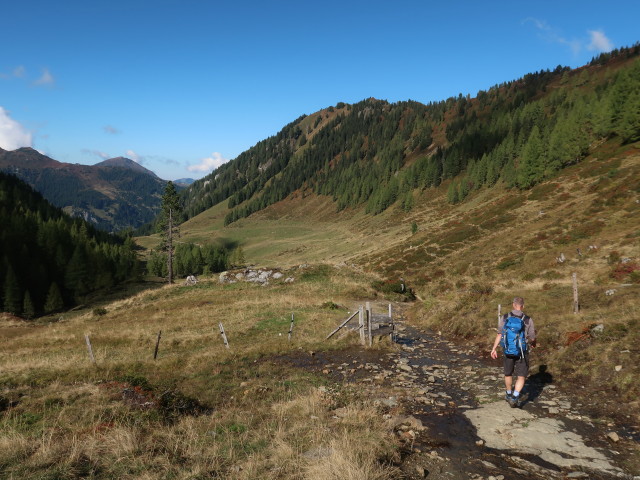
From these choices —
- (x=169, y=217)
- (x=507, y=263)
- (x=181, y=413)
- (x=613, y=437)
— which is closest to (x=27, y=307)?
(x=169, y=217)

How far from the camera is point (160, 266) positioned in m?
112

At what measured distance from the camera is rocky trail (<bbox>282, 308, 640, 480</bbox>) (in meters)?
6.57

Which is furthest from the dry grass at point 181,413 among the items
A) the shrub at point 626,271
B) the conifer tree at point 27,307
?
the conifer tree at point 27,307

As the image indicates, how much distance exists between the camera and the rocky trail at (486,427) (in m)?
6.57

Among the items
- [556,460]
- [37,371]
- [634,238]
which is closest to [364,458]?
[556,460]

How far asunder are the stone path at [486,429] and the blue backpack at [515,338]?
1.55 m

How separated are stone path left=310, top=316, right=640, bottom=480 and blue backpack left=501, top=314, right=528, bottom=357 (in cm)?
155

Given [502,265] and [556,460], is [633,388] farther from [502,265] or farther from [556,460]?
[502,265]

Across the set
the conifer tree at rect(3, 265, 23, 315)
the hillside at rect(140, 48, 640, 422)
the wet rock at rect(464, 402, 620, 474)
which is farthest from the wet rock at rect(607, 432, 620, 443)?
the conifer tree at rect(3, 265, 23, 315)

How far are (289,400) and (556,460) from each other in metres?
6.82

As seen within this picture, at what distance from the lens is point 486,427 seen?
8.37m

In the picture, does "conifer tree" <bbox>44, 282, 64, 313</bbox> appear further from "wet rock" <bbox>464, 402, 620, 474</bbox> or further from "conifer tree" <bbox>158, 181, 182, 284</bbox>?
"wet rock" <bbox>464, 402, 620, 474</bbox>

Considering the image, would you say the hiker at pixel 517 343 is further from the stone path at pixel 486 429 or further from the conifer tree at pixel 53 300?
the conifer tree at pixel 53 300

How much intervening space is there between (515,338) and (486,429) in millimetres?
2850
